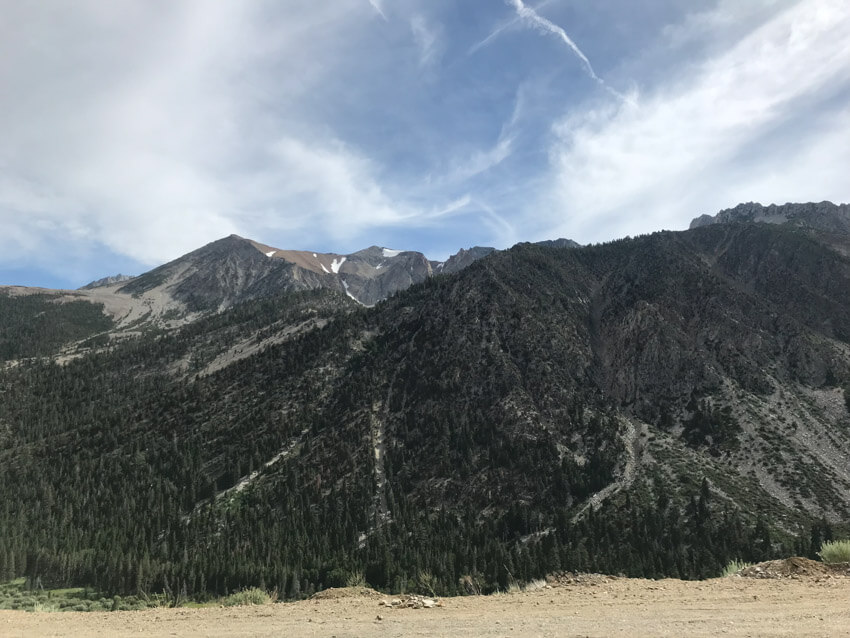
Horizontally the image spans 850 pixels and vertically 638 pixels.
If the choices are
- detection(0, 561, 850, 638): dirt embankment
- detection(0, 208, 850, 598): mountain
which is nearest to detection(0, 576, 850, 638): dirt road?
detection(0, 561, 850, 638): dirt embankment

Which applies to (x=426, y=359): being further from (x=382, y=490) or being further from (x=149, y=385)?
(x=149, y=385)

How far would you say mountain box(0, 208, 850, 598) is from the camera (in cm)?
7562

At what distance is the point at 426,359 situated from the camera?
142375 millimetres

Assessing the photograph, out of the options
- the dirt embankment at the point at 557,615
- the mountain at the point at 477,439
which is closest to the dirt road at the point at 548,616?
the dirt embankment at the point at 557,615

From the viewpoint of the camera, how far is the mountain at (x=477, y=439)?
75.6m

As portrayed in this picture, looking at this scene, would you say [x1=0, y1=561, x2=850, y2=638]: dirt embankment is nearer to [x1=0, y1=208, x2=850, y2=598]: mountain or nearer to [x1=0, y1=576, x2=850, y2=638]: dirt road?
[x1=0, y1=576, x2=850, y2=638]: dirt road

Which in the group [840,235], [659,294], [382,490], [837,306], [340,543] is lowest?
[340,543]

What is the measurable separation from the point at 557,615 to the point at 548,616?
0.93 feet

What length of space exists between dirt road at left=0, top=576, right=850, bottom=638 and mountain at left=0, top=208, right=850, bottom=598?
29.6 m

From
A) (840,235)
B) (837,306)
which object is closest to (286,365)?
(837,306)

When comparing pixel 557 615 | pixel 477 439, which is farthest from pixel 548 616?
pixel 477 439

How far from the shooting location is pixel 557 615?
47.3ft

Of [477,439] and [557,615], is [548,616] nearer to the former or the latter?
[557,615]

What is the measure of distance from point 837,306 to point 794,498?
339 feet
